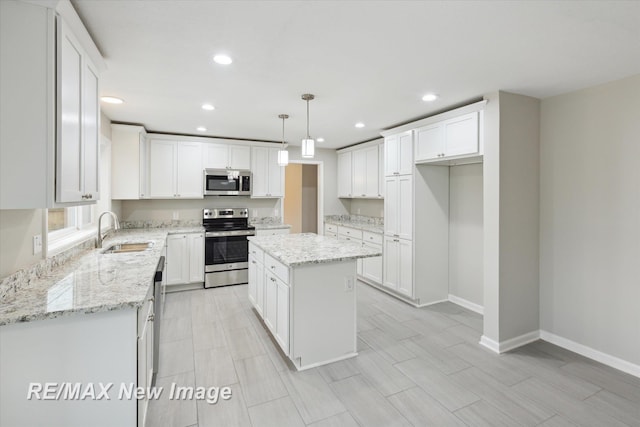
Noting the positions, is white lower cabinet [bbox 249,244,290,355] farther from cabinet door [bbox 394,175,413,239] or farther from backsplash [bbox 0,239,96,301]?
cabinet door [bbox 394,175,413,239]

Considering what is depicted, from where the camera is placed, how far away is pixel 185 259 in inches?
185

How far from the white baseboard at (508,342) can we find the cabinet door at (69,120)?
3.55 meters

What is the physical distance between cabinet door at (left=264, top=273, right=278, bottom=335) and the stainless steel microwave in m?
2.44

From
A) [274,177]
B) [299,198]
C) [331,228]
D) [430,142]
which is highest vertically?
[430,142]

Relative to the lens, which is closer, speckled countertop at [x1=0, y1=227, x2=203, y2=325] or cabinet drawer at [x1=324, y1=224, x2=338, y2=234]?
speckled countertop at [x1=0, y1=227, x2=203, y2=325]

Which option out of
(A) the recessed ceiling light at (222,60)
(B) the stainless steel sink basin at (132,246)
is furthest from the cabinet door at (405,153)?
(B) the stainless steel sink basin at (132,246)

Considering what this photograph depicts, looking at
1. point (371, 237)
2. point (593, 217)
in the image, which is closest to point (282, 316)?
point (371, 237)

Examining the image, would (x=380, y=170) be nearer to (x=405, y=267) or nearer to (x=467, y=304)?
(x=405, y=267)

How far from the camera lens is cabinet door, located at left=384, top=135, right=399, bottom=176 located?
4336 millimetres

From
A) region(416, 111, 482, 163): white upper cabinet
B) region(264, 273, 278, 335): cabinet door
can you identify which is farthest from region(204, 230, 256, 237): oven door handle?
region(416, 111, 482, 163): white upper cabinet

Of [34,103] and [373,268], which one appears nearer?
[34,103]

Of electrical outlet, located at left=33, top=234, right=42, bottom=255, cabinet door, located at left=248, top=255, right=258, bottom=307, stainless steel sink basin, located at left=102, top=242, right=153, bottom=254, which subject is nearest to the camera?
electrical outlet, located at left=33, top=234, right=42, bottom=255

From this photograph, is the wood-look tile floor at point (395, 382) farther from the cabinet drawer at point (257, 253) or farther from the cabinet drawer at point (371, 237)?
the cabinet drawer at point (371, 237)

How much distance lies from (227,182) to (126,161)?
4.78 feet
